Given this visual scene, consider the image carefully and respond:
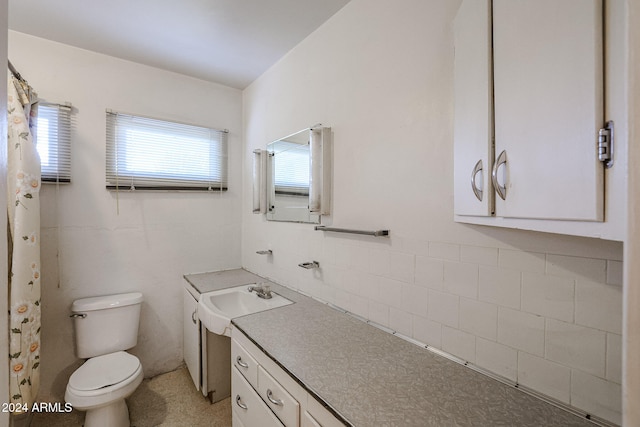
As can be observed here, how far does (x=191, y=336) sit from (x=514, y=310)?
7.09 ft

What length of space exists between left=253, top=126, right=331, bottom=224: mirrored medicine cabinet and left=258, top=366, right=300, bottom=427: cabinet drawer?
94 cm

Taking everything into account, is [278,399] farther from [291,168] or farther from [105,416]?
[291,168]

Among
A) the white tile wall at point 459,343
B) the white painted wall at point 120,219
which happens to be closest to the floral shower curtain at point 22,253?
the white painted wall at point 120,219

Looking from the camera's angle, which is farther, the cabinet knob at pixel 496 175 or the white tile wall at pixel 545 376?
the white tile wall at pixel 545 376

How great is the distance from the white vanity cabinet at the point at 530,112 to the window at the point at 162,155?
2233 mm

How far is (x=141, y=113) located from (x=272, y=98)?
3.55 ft

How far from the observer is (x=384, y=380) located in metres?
0.98

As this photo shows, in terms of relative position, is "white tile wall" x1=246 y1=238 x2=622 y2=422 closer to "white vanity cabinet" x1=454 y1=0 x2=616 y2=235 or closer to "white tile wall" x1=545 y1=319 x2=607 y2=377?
"white tile wall" x1=545 y1=319 x2=607 y2=377

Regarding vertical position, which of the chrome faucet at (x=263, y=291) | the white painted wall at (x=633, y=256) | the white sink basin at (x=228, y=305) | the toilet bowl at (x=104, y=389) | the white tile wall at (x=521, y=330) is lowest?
the toilet bowl at (x=104, y=389)

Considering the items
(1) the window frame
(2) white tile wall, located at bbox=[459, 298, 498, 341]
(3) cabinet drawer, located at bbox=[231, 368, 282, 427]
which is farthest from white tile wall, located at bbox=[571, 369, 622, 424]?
(1) the window frame

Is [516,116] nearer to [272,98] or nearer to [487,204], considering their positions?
[487,204]

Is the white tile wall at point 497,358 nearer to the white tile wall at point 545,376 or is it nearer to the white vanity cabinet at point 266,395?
the white tile wall at point 545,376

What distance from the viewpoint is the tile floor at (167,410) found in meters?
1.87

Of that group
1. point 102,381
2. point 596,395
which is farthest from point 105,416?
point 596,395
